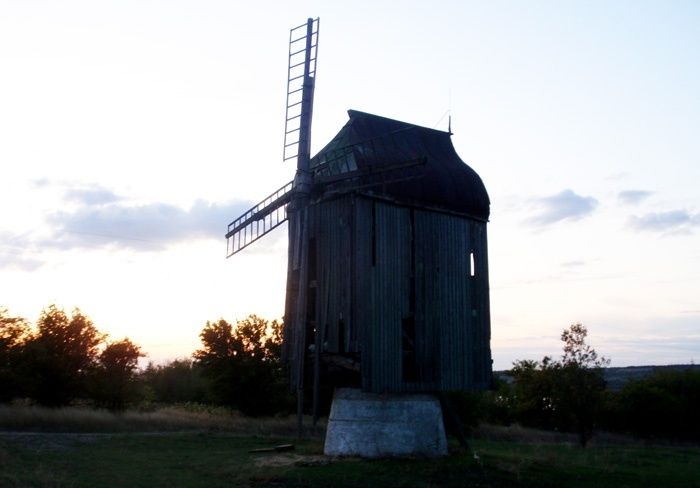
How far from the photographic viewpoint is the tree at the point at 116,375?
123 feet

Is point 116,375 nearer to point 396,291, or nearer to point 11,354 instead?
point 11,354

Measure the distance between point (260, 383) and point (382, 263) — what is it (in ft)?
67.9

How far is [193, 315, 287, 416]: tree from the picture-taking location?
134 ft

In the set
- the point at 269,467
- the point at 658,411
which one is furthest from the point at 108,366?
the point at 658,411

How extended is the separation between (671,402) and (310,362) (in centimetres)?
2897

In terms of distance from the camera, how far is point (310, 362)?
23922 mm

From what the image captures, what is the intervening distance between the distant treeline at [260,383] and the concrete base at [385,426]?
8454mm

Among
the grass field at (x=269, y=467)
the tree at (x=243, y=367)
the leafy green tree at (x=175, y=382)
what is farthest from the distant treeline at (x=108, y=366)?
the leafy green tree at (x=175, y=382)

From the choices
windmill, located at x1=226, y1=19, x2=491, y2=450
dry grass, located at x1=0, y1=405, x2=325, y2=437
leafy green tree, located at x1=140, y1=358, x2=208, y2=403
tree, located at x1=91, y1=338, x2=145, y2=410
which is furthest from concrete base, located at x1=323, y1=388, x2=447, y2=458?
leafy green tree, located at x1=140, y1=358, x2=208, y2=403

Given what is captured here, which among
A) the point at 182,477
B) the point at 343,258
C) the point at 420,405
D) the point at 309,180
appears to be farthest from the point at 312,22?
the point at 182,477

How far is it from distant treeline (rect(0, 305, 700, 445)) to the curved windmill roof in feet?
31.2

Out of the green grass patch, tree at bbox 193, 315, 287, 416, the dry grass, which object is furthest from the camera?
tree at bbox 193, 315, 287, 416

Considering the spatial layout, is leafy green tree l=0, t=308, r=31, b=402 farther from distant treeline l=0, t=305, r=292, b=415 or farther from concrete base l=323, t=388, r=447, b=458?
concrete base l=323, t=388, r=447, b=458

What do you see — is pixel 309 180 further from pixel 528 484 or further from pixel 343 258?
pixel 528 484
